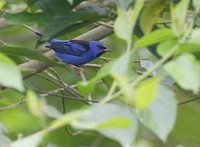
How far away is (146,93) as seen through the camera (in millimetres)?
635

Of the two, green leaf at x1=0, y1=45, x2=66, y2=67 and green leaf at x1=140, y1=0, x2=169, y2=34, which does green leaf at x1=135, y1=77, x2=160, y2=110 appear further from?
green leaf at x1=0, y1=45, x2=66, y2=67

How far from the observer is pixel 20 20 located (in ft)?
3.71

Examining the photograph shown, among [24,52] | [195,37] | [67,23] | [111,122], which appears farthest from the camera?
[67,23]

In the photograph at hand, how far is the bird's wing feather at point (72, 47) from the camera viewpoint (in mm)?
1603

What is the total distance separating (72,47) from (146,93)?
107 centimetres

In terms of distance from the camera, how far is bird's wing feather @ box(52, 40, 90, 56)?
1.60 m

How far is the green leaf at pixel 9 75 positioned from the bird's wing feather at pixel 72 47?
89cm

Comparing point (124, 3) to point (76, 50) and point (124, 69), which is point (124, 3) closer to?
point (124, 69)

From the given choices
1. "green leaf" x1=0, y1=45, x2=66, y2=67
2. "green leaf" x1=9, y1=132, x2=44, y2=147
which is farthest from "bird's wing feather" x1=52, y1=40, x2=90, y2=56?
"green leaf" x1=9, y1=132, x2=44, y2=147

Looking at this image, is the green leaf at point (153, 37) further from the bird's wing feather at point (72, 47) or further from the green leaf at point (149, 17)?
the bird's wing feather at point (72, 47)

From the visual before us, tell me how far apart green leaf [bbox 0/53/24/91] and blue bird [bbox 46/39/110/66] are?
0.87m

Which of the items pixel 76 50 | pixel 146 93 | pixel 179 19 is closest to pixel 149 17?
pixel 179 19

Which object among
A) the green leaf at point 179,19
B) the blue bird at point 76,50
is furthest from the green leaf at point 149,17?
the blue bird at point 76,50

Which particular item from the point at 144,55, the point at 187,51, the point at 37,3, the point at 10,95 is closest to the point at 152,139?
the point at 144,55
